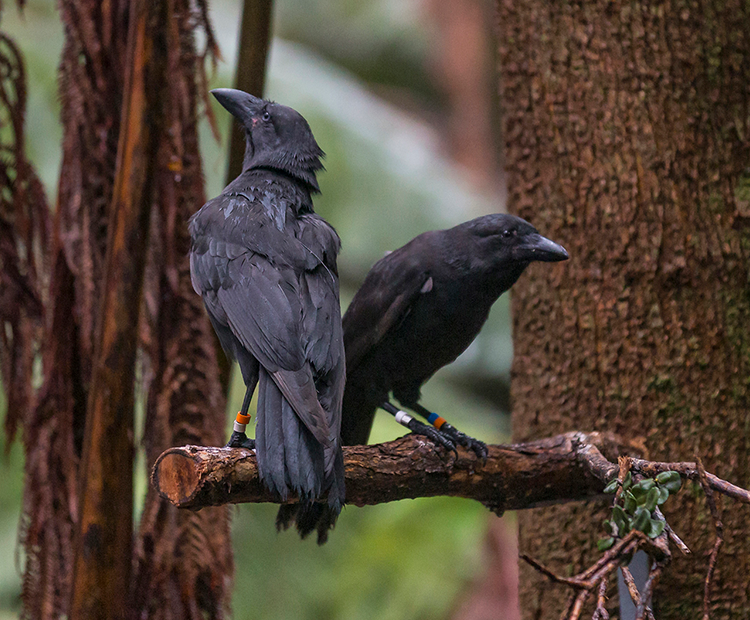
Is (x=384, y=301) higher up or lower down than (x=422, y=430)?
higher up

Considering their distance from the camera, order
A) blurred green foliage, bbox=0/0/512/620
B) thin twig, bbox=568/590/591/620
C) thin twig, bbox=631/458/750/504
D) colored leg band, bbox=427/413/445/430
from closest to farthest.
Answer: thin twig, bbox=568/590/591/620, thin twig, bbox=631/458/750/504, colored leg band, bbox=427/413/445/430, blurred green foliage, bbox=0/0/512/620

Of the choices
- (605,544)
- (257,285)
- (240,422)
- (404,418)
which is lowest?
(404,418)

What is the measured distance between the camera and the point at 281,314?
1.86 meters

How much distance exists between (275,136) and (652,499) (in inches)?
57.2

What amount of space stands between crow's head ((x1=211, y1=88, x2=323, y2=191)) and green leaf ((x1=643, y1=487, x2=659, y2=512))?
1274 millimetres

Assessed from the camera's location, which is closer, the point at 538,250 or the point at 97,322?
the point at 97,322

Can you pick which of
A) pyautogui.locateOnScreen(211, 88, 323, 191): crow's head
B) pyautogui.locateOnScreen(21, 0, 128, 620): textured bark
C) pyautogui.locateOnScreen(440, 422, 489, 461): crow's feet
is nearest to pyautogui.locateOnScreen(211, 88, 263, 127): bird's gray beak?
pyautogui.locateOnScreen(211, 88, 323, 191): crow's head

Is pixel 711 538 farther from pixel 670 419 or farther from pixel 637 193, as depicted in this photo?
pixel 637 193

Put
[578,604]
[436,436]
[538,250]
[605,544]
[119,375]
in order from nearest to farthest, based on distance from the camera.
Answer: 1. [578,604]
2. [605,544]
3. [119,375]
4. [436,436]
5. [538,250]

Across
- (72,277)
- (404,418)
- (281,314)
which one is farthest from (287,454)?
(72,277)

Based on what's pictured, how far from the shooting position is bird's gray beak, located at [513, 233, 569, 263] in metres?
2.26

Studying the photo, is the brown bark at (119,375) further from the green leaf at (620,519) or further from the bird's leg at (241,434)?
the green leaf at (620,519)

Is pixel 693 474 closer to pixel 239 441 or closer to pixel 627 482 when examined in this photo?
pixel 627 482

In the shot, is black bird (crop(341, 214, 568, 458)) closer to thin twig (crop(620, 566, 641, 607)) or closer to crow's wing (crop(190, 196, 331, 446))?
crow's wing (crop(190, 196, 331, 446))
